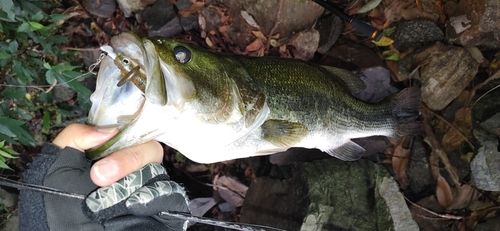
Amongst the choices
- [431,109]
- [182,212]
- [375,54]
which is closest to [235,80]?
[182,212]

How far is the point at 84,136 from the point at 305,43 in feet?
7.50

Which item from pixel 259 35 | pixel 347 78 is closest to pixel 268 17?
pixel 259 35

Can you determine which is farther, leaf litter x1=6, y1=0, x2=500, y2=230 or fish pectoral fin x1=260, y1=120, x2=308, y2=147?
leaf litter x1=6, y1=0, x2=500, y2=230

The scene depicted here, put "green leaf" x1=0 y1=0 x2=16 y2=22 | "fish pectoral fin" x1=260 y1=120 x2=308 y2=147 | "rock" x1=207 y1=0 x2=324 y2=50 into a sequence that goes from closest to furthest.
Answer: "fish pectoral fin" x1=260 y1=120 x2=308 y2=147
"green leaf" x1=0 y1=0 x2=16 y2=22
"rock" x1=207 y1=0 x2=324 y2=50

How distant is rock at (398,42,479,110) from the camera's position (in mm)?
3639

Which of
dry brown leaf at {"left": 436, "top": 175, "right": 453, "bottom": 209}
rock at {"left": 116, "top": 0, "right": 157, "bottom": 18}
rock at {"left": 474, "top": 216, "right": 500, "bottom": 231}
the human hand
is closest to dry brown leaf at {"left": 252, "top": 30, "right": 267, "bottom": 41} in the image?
rock at {"left": 116, "top": 0, "right": 157, "bottom": 18}

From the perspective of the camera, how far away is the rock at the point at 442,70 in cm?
364

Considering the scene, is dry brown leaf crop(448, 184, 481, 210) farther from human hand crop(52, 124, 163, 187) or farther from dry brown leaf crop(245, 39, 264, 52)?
human hand crop(52, 124, 163, 187)

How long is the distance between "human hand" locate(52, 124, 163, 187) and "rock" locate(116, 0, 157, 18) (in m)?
2.23

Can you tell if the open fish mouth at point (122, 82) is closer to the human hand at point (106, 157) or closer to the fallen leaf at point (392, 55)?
the human hand at point (106, 157)

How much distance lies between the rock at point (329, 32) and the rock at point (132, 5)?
166 centimetres

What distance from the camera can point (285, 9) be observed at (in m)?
3.69

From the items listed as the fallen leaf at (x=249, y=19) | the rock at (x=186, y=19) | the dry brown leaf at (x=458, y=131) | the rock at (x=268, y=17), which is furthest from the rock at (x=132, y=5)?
the dry brown leaf at (x=458, y=131)

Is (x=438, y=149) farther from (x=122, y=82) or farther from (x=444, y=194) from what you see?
(x=122, y=82)
